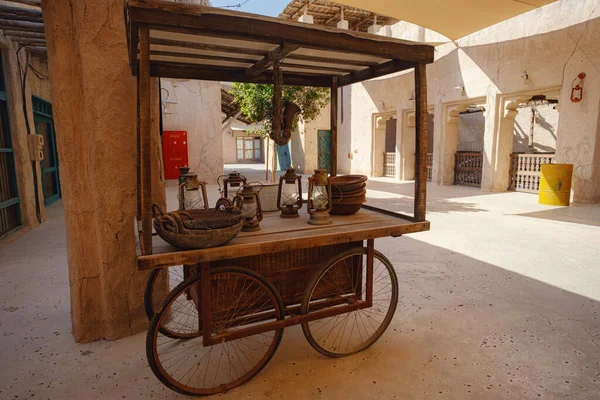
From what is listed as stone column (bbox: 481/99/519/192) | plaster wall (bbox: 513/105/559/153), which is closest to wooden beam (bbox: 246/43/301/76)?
stone column (bbox: 481/99/519/192)

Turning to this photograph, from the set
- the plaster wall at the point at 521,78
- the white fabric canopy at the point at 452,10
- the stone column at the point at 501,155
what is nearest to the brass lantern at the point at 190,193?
the white fabric canopy at the point at 452,10

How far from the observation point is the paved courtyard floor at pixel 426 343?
211cm

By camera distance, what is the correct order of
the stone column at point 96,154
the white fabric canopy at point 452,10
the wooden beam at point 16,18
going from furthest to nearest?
the white fabric canopy at point 452,10, the wooden beam at point 16,18, the stone column at point 96,154

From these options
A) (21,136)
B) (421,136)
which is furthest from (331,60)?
(21,136)

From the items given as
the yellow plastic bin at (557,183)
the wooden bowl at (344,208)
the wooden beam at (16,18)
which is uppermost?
the wooden beam at (16,18)

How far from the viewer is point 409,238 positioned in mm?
5406

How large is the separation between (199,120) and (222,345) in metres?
11.4

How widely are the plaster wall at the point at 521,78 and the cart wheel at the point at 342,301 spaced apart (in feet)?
25.8

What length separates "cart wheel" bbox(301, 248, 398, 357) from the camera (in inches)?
90.0

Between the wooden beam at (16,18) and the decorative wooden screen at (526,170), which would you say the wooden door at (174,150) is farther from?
the decorative wooden screen at (526,170)

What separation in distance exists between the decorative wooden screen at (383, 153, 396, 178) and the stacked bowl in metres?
12.1

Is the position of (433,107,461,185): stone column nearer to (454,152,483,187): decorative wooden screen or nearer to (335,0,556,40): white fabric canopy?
(454,152,483,187): decorative wooden screen

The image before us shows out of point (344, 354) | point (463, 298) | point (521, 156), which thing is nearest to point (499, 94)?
point (521, 156)

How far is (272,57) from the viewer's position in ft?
7.62
